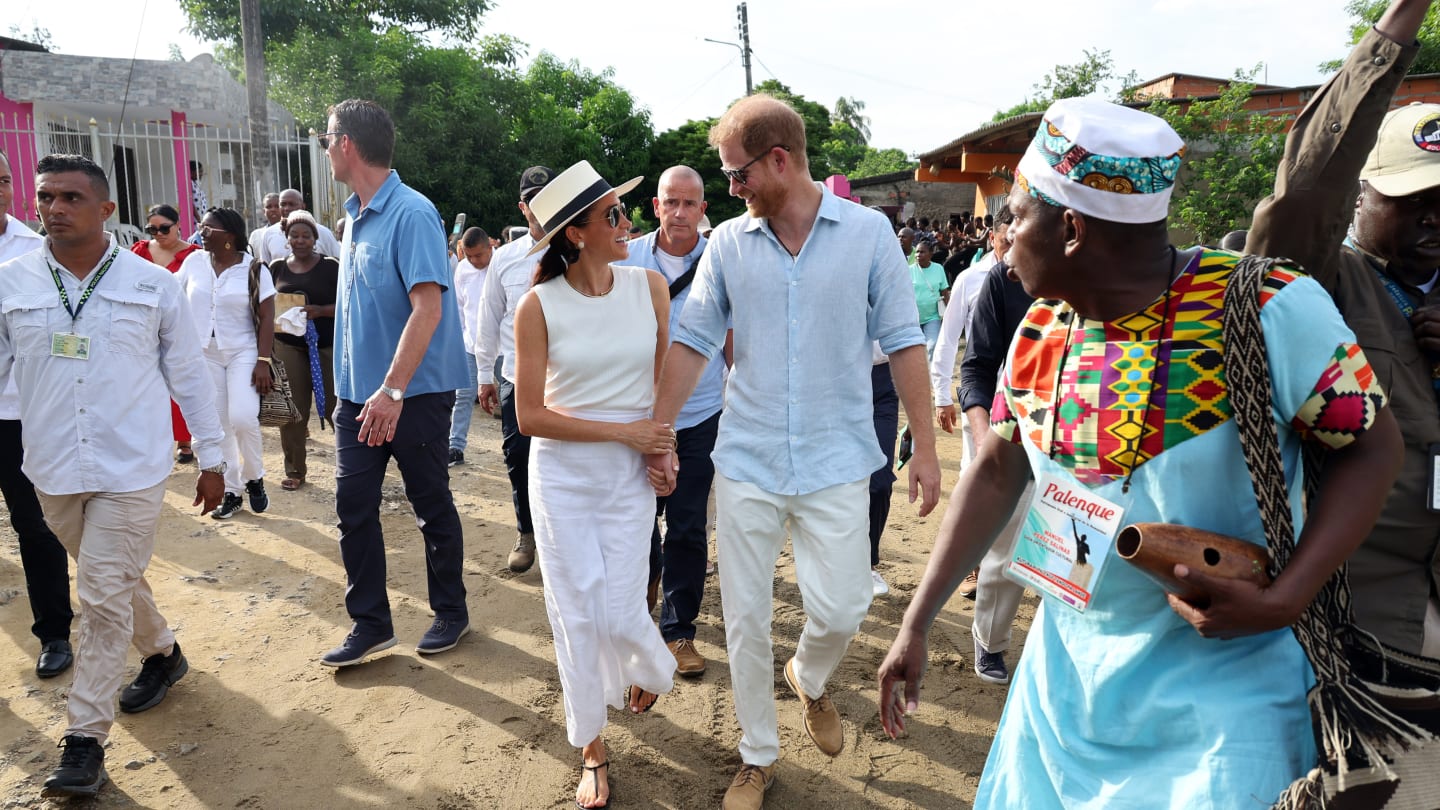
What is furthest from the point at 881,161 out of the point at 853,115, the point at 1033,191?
the point at 1033,191

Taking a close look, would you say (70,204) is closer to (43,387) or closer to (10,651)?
(43,387)

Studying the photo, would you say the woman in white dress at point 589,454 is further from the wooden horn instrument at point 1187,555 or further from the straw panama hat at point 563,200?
the wooden horn instrument at point 1187,555

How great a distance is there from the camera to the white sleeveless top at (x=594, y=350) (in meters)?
3.53

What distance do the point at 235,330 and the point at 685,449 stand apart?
400 centimetres

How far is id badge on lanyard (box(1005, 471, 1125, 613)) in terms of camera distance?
1.77m

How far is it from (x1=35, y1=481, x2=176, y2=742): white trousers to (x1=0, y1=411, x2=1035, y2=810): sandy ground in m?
0.33

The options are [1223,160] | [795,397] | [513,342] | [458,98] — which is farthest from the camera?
[458,98]

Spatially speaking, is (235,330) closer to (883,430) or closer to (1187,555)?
(883,430)

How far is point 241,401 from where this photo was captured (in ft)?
22.7

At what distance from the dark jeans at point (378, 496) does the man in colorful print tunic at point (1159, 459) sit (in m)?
3.26

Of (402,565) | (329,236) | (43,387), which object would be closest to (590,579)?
(43,387)

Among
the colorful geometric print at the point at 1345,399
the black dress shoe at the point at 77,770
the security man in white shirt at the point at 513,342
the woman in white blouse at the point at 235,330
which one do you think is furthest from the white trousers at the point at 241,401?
the colorful geometric print at the point at 1345,399

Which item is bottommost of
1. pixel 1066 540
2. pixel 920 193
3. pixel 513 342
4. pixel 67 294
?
pixel 513 342

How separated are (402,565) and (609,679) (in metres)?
2.93
